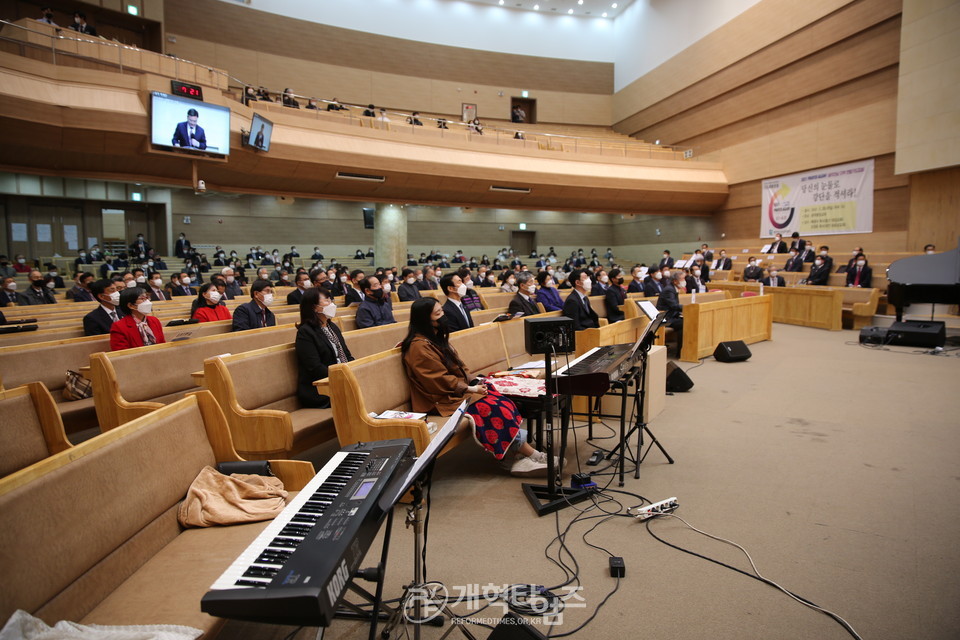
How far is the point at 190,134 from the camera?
11445 mm

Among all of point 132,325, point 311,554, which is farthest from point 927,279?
point 132,325

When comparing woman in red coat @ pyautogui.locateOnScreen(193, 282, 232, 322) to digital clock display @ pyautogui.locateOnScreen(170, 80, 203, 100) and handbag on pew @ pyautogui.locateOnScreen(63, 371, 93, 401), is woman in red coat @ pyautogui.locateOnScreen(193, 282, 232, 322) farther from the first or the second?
digital clock display @ pyautogui.locateOnScreen(170, 80, 203, 100)

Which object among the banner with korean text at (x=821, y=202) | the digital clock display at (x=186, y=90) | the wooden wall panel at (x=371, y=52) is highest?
the wooden wall panel at (x=371, y=52)

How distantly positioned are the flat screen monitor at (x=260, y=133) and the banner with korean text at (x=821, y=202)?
15.3 m

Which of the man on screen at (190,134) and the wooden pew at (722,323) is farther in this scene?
the man on screen at (190,134)

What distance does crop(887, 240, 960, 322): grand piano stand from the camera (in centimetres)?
794

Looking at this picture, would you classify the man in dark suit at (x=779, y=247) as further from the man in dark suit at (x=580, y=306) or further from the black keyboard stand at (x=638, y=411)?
the black keyboard stand at (x=638, y=411)

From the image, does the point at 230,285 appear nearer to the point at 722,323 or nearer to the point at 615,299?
the point at 615,299

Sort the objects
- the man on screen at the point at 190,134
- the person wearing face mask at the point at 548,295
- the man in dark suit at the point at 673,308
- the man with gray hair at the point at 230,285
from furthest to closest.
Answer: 1. the man on screen at the point at 190,134
2. the man with gray hair at the point at 230,285
3. the man in dark suit at the point at 673,308
4. the person wearing face mask at the point at 548,295

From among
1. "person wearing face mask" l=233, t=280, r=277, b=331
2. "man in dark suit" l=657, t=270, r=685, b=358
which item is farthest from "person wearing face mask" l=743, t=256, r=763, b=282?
"person wearing face mask" l=233, t=280, r=277, b=331

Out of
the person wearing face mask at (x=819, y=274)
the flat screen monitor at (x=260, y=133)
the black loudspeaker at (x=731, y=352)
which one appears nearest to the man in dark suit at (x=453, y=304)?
the black loudspeaker at (x=731, y=352)

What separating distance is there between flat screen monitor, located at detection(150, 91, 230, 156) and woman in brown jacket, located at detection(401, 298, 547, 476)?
10.3 meters

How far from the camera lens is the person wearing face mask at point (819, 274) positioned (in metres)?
11.9

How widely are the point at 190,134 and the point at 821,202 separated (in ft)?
55.1
